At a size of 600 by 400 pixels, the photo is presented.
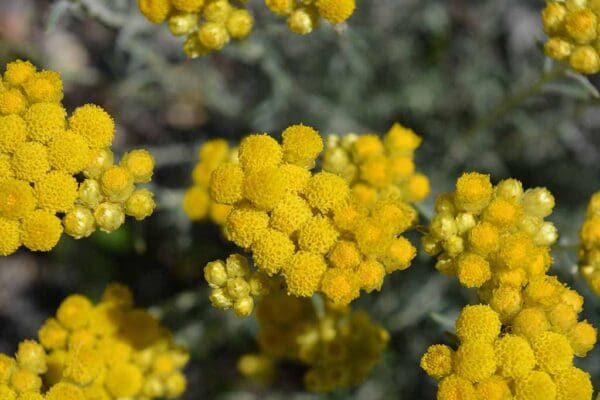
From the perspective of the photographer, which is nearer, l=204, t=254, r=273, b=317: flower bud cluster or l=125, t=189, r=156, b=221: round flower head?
l=204, t=254, r=273, b=317: flower bud cluster

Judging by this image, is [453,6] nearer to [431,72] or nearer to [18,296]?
[431,72]

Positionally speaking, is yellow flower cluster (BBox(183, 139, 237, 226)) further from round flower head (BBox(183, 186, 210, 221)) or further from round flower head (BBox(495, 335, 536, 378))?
round flower head (BBox(495, 335, 536, 378))

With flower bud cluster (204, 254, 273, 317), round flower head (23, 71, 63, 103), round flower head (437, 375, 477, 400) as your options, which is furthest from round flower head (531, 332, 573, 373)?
round flower head (23, 71, 63, 103)

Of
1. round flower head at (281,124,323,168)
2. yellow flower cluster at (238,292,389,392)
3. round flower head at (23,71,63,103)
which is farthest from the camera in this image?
yellow flower cluster at (238,292,389,392)

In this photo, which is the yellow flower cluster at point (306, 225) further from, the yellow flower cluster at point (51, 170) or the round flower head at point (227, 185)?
the yellow flower cluster at point (51, 170)

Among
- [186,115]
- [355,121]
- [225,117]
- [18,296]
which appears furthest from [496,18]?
[18,296]

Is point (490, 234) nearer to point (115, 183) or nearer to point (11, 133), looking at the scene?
point (115, 183)
